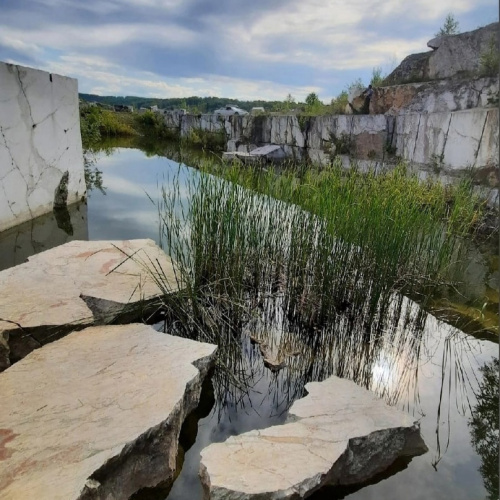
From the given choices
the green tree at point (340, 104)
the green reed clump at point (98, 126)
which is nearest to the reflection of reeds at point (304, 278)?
the green tree at point (340, 104)

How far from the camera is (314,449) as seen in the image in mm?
1353

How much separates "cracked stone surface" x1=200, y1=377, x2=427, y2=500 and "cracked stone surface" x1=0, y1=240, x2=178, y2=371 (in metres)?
0.94

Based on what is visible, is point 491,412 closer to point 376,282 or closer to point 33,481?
point 376,282

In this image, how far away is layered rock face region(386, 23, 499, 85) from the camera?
16.5 ft

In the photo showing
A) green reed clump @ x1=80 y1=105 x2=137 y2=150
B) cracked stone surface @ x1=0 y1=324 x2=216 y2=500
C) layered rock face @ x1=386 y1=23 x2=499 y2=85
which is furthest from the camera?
green reed clump @ x1=80 y1=105 x2=137 y2=150

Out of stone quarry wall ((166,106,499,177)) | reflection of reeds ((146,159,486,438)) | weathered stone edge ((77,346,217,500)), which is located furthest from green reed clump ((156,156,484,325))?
stone quarry wall ((166,106,499,177))

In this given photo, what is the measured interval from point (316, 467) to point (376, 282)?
47.2 inches

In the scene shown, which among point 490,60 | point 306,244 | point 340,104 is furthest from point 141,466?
point 340,104

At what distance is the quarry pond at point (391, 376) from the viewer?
1.43m

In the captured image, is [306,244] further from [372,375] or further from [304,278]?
[372,375]

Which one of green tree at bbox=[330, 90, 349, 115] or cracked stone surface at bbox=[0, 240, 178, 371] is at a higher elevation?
green tree at bbox=[330, 90, 349, 115]

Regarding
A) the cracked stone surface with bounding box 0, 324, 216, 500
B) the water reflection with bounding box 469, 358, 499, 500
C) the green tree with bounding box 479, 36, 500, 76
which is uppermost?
the green tree with bounding box 479, 36, 500, 76

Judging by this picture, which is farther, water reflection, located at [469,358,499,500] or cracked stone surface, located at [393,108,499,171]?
cracked stone surface, located at [393,108,499,171]

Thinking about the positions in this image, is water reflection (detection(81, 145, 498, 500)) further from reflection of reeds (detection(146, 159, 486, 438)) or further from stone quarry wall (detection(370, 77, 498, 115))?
stone quarry wall (detection(370, 77, 498, 115))
